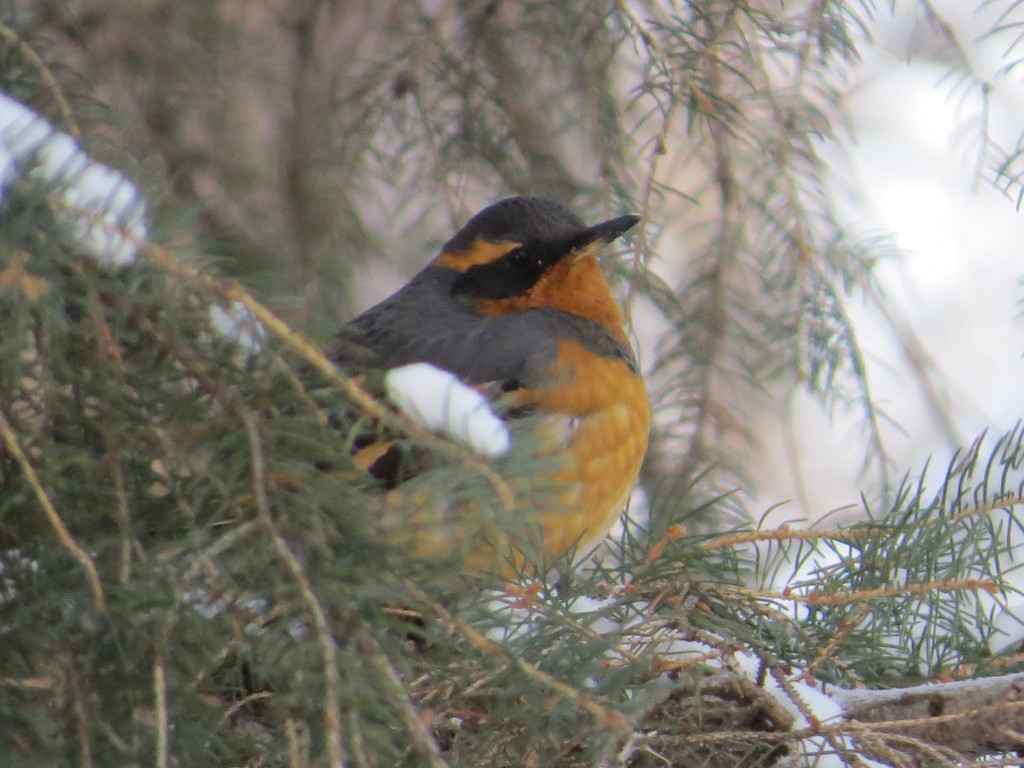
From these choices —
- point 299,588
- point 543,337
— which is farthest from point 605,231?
point 299,588

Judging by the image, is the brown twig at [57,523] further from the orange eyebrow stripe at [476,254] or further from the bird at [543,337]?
the orange eyebrow stripe at [476,254]

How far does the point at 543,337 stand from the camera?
87.7 inches

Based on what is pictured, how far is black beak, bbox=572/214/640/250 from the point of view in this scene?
2150mm

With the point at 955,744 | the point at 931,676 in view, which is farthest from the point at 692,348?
the point at 955,744

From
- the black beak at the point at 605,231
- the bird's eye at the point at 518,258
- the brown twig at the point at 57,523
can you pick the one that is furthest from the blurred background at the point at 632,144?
the brown twig at the point at 57,523

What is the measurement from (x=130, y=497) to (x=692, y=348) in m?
1.66

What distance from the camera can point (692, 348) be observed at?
252 cm

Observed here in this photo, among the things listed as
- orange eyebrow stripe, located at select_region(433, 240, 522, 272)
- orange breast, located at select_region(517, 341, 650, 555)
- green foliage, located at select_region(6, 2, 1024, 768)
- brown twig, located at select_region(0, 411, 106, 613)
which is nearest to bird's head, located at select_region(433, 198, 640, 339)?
orange eyebrow stripe, located at select_region(433, 240, 522, 272)

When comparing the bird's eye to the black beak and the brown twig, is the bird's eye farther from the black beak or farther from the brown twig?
the brown twig

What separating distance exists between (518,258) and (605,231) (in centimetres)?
30

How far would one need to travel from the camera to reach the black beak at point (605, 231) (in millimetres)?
2150

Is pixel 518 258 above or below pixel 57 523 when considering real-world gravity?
above

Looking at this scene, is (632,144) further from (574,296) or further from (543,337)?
(543,337)

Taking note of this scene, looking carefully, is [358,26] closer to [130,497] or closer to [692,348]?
[692,348]
